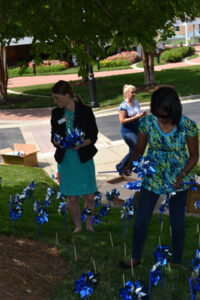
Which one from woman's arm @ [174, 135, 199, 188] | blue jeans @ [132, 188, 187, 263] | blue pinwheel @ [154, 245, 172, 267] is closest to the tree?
woman's arm @ [174, 135, 199, 188]

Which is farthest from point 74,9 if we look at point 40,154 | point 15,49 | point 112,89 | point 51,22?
point 15,49

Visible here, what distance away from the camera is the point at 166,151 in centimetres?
418

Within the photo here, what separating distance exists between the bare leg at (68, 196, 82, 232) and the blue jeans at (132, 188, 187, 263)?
1.31m

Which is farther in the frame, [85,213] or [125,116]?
[125,116]

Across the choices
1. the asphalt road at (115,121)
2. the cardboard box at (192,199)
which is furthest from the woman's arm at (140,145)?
the asphalt road at (115,121)

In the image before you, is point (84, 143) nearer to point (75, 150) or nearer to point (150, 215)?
point (75, 150)

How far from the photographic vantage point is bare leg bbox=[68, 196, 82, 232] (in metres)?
5.60

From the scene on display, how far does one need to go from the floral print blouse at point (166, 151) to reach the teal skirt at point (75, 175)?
52.1 inches

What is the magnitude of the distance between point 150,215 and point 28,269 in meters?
1.39

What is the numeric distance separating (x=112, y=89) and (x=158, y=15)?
20.2m

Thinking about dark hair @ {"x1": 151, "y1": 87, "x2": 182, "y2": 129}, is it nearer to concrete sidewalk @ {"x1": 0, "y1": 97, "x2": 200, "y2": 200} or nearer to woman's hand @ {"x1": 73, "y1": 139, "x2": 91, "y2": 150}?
woman's hand @ {"x1": 73, "y1": 139, "x2": 91, "y2": 150}

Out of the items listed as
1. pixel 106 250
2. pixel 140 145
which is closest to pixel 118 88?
pixel 106 250

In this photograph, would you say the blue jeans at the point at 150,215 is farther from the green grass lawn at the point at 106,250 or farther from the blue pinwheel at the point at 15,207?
the blue pinwheel at the point at 15,207

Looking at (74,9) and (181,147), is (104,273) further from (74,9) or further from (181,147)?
(74,9)
